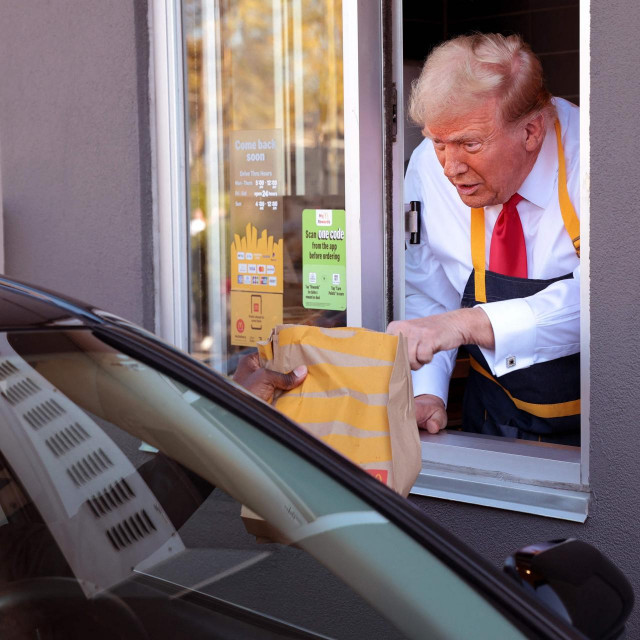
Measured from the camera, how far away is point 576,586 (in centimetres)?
148

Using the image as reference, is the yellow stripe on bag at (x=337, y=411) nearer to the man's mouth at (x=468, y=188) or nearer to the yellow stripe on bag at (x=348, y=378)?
the yellow stripe on bag at (x=348, y=378)

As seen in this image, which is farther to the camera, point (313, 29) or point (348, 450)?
point (313, 29)

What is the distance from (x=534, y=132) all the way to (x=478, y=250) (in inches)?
19.1

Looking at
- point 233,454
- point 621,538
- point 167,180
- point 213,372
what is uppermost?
point 167,180

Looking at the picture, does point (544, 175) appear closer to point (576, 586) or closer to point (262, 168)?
point (262, 168)

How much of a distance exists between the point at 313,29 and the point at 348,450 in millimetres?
2074

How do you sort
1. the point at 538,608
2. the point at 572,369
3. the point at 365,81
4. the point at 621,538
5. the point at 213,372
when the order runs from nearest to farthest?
the point at 538,608 < the point at 213,372 < the point at 621,538 < the point at 572,369 < the point at 365,81

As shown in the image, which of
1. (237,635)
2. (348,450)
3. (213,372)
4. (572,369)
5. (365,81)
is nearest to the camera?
(237,635)

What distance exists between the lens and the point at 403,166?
3820 millimetres

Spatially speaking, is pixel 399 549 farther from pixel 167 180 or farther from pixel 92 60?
pixel 92 60

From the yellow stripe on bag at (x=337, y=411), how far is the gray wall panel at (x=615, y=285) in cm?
91

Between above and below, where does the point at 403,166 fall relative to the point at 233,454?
above

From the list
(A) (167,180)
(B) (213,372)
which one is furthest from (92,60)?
(B) (213,372)

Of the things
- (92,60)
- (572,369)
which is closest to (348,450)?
(572,369)
